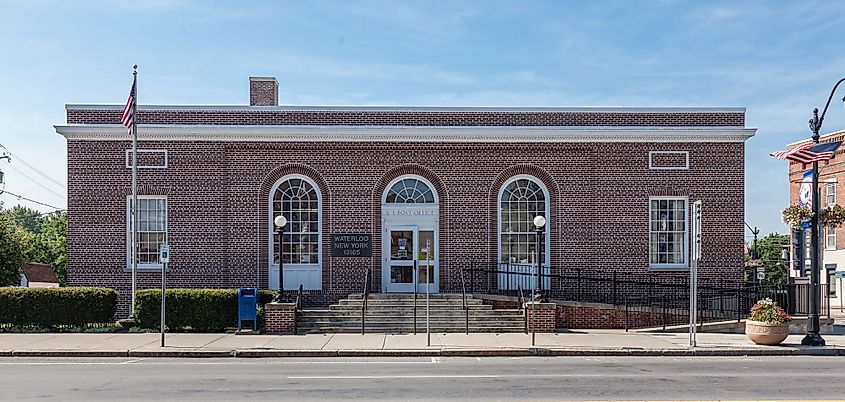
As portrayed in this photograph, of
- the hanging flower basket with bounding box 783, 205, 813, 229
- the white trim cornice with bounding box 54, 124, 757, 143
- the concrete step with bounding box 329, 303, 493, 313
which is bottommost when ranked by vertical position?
the concrete step with bounding box 329, 303, 493, 313

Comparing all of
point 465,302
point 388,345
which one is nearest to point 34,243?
point 465,302

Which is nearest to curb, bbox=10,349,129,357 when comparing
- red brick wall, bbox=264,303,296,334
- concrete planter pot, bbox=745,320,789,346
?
red brick wall, bbox=264,303,296,334

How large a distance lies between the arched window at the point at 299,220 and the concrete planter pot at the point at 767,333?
12.6 m

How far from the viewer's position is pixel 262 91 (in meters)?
27.8

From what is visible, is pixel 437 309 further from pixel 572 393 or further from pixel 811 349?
pixel 572 393

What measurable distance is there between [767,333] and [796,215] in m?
3.44

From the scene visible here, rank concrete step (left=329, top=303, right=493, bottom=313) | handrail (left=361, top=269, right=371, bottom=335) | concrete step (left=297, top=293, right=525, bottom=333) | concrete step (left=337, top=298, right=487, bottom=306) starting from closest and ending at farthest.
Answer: handrail (left=361, top=269, right=371, bottom=335) < concrete step (left=297, top=293, right=525, bottom=333) < concrete step (left=329, top=303, right=493, bottom=313) < concrete step (left=337, top=298, right=487, bottom=306)

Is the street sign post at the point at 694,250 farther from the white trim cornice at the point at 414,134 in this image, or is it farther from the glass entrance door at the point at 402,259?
the glass entrance door at the point at 402,259

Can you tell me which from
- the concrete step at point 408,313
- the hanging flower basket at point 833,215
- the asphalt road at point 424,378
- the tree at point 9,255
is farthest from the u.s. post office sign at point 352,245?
the tree at point 9,255

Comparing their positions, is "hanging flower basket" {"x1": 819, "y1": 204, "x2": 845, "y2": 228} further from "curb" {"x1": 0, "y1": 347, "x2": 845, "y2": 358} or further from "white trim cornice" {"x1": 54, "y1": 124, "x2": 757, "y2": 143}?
"curb" {"x1": 0, "y1": 347, "x2": 845, "y2": 358}

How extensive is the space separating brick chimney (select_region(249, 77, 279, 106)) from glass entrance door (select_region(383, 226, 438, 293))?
5.85m

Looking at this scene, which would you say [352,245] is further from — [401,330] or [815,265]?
[815,265]

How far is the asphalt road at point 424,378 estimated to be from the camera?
12633 millimetres

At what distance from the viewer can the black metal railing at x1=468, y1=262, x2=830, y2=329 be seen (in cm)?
2450
